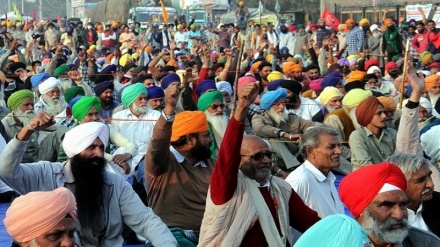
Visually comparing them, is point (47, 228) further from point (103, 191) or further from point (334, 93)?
point (334, 93)

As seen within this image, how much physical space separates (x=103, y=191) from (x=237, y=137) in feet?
3.71

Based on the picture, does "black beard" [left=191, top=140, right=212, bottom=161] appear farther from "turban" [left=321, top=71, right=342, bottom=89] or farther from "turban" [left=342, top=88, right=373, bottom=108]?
"turban" [left=321, top=71, right=342, bottom=89]

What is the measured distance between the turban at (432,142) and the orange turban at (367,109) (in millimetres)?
490

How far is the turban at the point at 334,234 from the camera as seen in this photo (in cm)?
371

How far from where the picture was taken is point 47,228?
4758 mm

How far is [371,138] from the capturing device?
877 centimetres

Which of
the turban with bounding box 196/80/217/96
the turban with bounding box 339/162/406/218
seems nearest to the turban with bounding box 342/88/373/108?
the turban with bounding box 196/80/217/96

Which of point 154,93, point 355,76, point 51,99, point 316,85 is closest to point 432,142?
point 154,93

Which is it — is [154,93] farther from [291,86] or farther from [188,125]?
[188,125]

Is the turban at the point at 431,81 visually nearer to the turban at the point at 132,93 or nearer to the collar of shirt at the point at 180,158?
the turban at the point at 132,93

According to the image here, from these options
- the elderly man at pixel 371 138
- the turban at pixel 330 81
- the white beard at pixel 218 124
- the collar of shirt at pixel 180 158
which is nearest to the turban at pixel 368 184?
the collar of shirt at pixel 180 158

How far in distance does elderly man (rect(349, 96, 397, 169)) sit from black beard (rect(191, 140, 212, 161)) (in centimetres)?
208

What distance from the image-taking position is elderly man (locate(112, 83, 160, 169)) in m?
10.5

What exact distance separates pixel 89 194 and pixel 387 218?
1.81 meters
